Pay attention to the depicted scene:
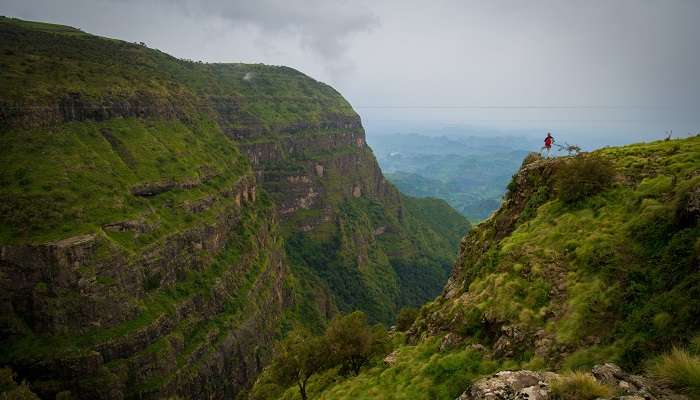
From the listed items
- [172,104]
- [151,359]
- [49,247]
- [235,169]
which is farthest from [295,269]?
[49,247]

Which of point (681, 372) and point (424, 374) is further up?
point (681, 372)

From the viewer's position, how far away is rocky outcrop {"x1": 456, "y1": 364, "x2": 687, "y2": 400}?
10.9 m

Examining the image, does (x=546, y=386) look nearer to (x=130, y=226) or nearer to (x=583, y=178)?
(x=583, y=178)

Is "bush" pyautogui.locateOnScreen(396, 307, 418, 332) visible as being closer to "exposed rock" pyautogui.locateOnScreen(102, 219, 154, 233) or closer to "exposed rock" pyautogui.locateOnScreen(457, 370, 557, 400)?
"exposed rock" pyautogui.locateOnScreen(457, 370, 557, 400)

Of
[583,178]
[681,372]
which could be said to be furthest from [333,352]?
[681,372]

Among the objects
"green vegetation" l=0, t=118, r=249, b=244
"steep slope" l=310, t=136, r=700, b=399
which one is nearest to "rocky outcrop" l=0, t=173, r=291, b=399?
"green vegetation" l=0, t=118, r=249, b=244

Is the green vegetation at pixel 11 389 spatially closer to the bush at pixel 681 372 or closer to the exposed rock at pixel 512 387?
the exposed rock at pixel 512 387

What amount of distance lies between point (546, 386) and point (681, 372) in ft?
10.6

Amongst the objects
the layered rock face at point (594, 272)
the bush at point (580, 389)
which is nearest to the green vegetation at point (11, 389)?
the layered rock face at point (594, 272)

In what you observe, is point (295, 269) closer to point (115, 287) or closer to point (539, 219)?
point (115, 287)

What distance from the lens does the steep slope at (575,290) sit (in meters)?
14.2

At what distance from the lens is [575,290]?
61.2 feet

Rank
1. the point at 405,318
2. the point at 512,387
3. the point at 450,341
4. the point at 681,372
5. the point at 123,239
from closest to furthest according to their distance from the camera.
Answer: the point at 681,372, the point at 512,387, the point at 450,341, the point at 405,318, the point at 123,239

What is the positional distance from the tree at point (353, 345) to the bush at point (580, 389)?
24431mm
